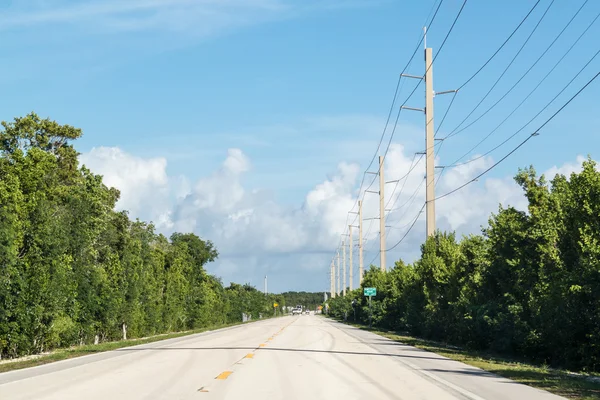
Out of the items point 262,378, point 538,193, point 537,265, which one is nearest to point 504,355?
point 537,265

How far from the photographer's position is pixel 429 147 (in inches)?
1513

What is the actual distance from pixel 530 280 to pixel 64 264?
17.4 metres

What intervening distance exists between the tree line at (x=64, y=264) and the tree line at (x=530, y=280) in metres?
16.1

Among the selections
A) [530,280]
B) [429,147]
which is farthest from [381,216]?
[530,280]

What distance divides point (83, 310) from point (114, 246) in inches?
658

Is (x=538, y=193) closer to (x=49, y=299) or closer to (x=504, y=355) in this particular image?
(x=504, y=355)

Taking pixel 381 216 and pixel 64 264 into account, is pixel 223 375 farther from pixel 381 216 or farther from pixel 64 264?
pixel 381 216

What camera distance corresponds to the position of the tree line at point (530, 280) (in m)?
20.0

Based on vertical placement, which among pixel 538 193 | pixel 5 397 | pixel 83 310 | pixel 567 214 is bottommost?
pixel 5 397

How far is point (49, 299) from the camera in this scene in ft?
85.6

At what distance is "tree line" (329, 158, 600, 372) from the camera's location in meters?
20.0

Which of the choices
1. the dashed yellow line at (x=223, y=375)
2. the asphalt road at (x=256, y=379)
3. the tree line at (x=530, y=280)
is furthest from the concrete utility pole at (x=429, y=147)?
the dashed yellow line at (x=223, y=375)

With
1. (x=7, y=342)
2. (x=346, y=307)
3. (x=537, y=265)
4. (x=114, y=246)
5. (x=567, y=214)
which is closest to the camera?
(x=567, y=214)

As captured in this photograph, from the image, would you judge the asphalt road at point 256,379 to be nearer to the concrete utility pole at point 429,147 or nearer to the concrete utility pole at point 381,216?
the concrete utility pole at point 429,147
